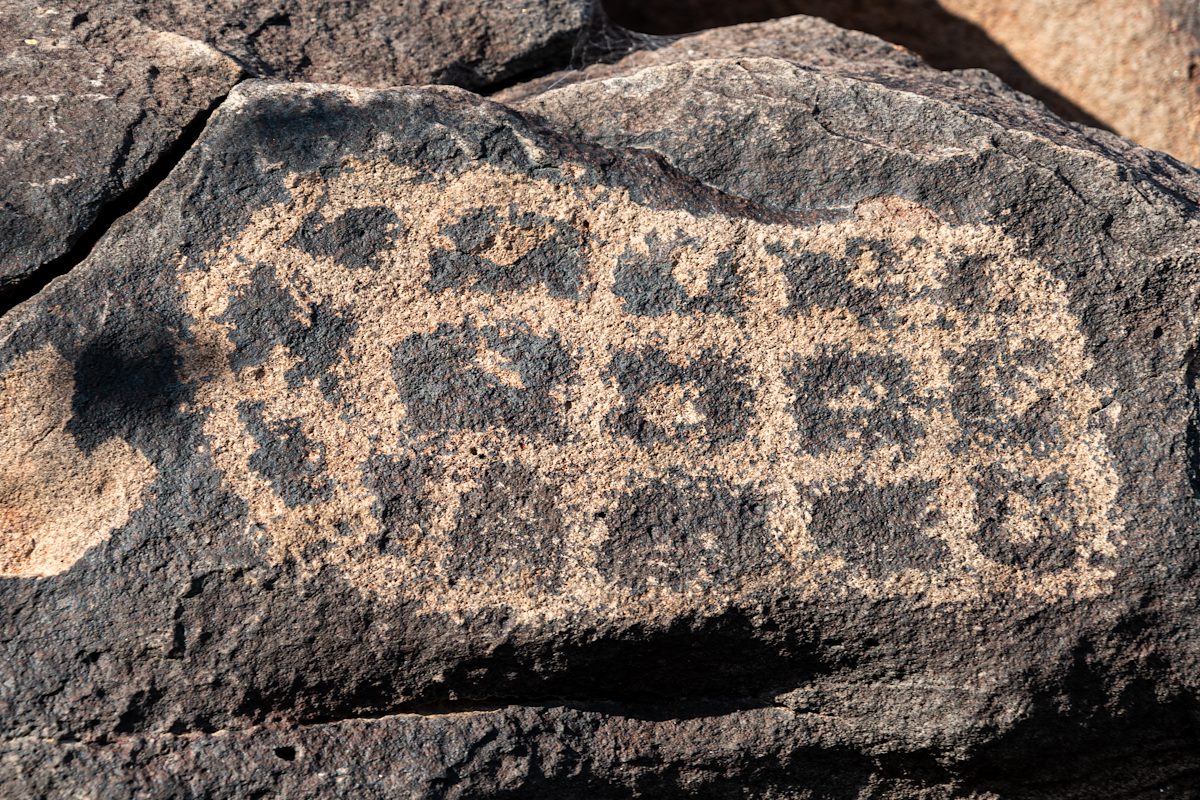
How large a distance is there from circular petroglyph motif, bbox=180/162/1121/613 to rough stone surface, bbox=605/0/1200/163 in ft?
3.92

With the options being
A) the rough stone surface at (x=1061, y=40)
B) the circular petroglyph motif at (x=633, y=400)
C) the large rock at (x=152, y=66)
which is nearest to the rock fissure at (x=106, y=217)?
the large rock at (x=152, y=66)

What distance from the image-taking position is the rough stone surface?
213 cm

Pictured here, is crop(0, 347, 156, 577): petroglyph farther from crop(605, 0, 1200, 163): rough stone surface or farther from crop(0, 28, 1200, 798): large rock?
crop(605, 0, 1200, 163): rough stone surface

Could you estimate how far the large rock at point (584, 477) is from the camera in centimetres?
110

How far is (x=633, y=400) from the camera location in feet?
3.77

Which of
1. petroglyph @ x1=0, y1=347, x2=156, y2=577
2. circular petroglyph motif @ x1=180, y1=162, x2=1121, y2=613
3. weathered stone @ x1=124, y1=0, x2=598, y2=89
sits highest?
weathered stone @ x1=124, y1=0, x2=598, y2=89

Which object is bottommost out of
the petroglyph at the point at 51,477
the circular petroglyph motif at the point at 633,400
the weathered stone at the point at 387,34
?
the petroglyph at the point at 51,477

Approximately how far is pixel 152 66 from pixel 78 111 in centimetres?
11

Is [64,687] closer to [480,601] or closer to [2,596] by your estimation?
[2,596]

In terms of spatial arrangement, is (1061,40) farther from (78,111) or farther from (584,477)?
(78,111)

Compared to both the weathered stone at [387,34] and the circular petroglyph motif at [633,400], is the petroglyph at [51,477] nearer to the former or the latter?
the circular petroglyph motif at [633,400]

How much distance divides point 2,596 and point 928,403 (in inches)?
37.7

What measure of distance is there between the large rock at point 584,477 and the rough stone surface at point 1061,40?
106 cm

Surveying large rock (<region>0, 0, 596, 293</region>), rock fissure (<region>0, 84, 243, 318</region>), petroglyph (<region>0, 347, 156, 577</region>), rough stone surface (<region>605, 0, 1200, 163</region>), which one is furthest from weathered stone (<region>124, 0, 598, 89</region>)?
rough stone surface (<region>605, 0, 1200, 163</region>)
